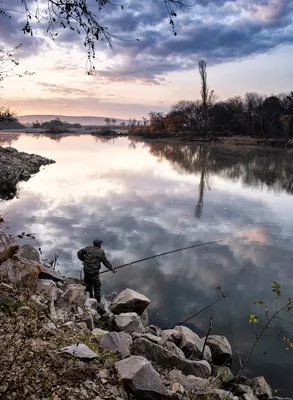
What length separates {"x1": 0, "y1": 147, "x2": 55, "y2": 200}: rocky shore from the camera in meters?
21.3

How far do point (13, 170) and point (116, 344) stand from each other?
22.2 metres

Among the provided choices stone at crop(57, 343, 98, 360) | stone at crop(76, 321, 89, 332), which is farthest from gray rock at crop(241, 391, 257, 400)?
stone at crop(76, 321, 89, 332)

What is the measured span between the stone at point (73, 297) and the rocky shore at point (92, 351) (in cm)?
2

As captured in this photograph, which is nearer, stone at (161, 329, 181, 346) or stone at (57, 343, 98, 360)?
stone at (57, 343, 98, 360)

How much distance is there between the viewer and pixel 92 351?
14.3 ft

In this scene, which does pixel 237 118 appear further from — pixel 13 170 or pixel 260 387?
pixel 260 387

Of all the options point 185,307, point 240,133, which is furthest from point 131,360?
point 240,133

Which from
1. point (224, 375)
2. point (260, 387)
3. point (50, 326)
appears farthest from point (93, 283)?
point (260, 387)

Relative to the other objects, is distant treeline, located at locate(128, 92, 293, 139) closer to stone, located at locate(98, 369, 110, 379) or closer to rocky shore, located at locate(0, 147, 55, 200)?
rocky shore, located at locate(0, 147, 55, 200)

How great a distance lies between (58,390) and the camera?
356cm

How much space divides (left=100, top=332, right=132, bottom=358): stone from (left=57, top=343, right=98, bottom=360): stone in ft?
2.35

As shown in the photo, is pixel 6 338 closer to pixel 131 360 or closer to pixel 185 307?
pixel 131 360

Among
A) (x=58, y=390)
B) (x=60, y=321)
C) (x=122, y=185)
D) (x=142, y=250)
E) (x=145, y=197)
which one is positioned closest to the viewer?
(x=58, y=390)

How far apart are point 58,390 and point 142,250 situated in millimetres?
7841
